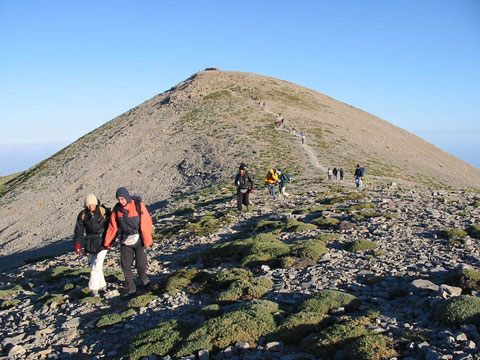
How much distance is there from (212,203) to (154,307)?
1805 centimetres

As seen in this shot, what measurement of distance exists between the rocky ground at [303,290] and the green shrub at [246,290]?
0.70 ft

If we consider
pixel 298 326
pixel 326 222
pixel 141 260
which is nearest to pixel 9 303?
pixel 141 260

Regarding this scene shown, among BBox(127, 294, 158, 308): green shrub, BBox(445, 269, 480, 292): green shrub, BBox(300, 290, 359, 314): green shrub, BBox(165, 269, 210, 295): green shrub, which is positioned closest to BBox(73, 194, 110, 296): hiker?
BBox(127, 294, 158, 308): green shrub

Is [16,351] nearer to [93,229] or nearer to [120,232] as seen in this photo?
[93,229]

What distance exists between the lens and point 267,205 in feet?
78.5

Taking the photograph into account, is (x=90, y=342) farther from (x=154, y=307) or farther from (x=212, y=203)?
(x=212, y=203)

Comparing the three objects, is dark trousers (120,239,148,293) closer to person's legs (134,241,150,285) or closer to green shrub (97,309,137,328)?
person's legs (134,241,150,285)

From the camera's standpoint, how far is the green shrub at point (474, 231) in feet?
41.6

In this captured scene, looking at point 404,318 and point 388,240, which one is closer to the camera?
point 404,318

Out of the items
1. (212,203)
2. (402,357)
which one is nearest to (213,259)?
(402,357)

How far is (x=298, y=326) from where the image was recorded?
7367 millimetres

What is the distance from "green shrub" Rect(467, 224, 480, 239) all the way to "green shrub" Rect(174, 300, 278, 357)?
8.63 meters

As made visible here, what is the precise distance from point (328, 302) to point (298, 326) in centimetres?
124

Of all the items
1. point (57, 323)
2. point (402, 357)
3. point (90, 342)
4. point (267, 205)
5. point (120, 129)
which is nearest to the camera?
point (402, 357)
